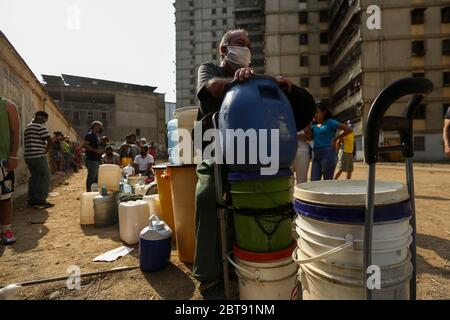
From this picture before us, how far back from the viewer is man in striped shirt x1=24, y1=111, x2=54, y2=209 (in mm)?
5109

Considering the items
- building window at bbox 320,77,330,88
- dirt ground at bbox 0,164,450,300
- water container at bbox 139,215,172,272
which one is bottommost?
dirt ground at bbox 0,164,450,300

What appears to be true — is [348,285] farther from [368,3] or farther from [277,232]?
[368,3]

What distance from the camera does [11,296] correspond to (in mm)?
1593

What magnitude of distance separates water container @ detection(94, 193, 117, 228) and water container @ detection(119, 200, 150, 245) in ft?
3.11

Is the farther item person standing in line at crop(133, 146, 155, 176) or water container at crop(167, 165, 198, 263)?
person standing in line at crop(133, 146, 155, 176)

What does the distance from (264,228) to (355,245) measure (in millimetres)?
602

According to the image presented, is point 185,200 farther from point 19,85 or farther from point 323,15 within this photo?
point 323,15

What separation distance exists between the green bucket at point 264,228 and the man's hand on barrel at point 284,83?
2.82ft

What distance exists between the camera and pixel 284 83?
1.96m

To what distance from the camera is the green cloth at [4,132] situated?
10.6 feet

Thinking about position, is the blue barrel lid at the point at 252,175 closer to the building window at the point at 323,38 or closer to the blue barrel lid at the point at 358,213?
the blue barrel lid at the point at 358,213

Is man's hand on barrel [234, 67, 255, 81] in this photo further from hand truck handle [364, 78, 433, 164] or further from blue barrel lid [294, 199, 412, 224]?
blue barrel lid [294, 199, 412, 224]

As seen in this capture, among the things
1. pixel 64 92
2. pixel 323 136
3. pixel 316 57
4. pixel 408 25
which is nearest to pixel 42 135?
pixel 323 136

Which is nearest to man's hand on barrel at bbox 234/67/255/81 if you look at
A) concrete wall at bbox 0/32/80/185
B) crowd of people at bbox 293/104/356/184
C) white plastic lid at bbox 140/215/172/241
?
white plastic lid at bbox 140/215/172/241
